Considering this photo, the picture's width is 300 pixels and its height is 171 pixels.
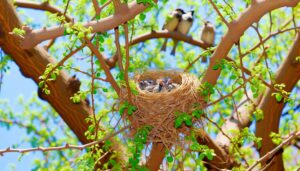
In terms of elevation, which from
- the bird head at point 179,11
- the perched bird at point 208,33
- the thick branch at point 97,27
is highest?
the bird head at point 179,11

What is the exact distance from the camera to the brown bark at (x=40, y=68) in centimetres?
641

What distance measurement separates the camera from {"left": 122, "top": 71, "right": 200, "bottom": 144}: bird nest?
205 inches

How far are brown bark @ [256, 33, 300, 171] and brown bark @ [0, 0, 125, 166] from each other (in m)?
1.76

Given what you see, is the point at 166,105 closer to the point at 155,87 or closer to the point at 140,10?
the point at 155,87

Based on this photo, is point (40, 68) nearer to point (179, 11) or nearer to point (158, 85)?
point (158, 85)

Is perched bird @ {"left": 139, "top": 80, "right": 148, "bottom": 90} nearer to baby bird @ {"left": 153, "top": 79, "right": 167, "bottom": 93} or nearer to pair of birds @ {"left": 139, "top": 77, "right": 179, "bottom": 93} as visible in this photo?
pair of birds @ {"left": 139, "top": 77, "right": 179, "bottom": 93}

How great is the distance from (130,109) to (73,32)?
0.92 meters

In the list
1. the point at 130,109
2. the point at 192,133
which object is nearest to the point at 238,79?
the point at 192,133

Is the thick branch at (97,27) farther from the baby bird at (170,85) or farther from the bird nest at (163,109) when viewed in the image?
the baby bird at (170,85)

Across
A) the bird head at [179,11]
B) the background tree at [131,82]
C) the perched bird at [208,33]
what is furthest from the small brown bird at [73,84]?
the bird head at [179,11]

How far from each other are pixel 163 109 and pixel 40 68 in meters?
1.95

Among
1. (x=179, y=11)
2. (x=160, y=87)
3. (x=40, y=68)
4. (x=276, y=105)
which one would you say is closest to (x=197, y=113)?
(x=160, y=87)

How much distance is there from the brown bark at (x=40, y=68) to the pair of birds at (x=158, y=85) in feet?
3.56

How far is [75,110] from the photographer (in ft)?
22.2
